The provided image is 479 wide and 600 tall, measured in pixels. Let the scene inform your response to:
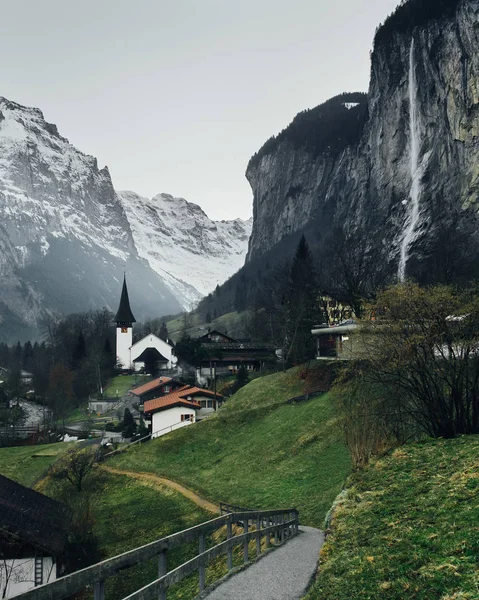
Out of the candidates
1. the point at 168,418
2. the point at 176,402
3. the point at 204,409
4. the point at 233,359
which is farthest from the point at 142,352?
the point at 176,402

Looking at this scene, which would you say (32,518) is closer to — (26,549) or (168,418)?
(26,549)

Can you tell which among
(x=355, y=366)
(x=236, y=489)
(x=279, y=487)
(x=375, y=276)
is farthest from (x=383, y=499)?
(x=375, y=276)


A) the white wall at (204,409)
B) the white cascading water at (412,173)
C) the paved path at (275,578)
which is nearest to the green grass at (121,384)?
the white wall at (204,409)

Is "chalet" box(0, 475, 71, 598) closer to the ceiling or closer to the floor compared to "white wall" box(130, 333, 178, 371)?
closer to the floor

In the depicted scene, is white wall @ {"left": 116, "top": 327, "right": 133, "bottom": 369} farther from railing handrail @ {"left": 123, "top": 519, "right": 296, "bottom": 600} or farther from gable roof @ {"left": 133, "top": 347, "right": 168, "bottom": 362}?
railing handrail @ {"left": 123, "top": 519, "right": 296, "bottom": 600}

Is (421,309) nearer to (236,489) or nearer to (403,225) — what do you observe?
(236,489)

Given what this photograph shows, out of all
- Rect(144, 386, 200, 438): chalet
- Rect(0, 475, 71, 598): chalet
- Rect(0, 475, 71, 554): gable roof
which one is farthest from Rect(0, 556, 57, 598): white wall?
Rect(144, 386, 200, 438): chalet
